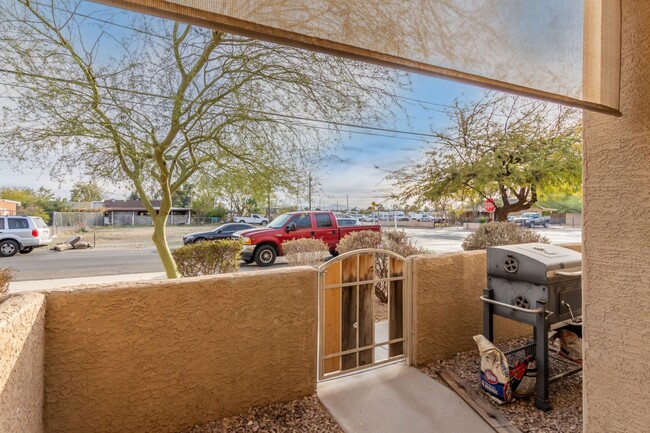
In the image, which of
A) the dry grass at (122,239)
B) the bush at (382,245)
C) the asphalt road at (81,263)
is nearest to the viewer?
the bush at (382,245)

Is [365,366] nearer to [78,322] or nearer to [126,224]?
[78,322]

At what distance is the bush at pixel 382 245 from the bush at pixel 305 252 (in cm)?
53

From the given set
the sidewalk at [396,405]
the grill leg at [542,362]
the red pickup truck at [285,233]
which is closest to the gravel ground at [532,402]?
the grill leg at [542,362]

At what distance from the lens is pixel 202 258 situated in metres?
5.45

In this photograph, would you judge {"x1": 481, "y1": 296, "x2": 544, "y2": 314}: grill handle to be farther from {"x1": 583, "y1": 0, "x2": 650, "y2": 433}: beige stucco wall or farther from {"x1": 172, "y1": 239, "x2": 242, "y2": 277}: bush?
{"x1": 172, "y1": 239, "x2": 242, "y2": 277}: bush

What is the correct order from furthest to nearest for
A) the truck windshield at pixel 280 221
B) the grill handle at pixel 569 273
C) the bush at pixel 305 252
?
the truck windshield at pixel 280 221 → the bush at pixel 305 252 → the grill handle at pixel 569 273

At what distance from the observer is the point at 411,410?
8.41ft

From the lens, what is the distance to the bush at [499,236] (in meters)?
5.90

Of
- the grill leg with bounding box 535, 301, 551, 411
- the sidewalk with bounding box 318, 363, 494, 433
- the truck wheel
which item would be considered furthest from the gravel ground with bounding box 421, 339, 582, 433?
the truck wheel

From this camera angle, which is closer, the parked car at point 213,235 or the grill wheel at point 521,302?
A: the grill wheel at point 521,302

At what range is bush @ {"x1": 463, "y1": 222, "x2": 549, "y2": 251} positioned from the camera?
19.4 ft

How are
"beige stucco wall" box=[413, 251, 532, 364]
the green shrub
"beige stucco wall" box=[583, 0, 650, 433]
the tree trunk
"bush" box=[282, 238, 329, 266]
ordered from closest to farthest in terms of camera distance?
1. "beige stucco wall" box=[583, 0, 650, 433]
2. "beige stucco wall" box=[413, 251, 532, 364]
3. the tree trunk
4. the green shrub
5. "bush" box=[282, 238, 329, 266]

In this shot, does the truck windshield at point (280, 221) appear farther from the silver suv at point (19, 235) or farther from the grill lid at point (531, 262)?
the silver suv at point (19, 235)

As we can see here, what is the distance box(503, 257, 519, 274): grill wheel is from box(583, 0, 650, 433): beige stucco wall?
149 centimetres
